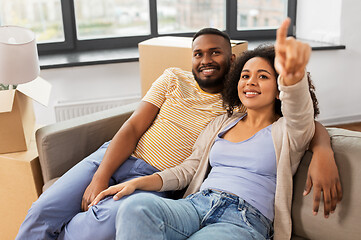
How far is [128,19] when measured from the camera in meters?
2.92

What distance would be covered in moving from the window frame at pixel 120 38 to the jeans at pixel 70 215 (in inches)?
60.5

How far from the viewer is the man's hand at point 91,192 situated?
1.38 meters

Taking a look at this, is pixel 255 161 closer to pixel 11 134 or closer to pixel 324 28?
pixel 11 134

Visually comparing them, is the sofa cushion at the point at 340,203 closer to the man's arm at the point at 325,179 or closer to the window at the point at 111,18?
the man's arm at the point at 325,179

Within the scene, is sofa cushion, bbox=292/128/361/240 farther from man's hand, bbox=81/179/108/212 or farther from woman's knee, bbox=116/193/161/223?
man's hand, bbox=81/179/108/212

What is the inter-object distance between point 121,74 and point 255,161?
1.55 metres

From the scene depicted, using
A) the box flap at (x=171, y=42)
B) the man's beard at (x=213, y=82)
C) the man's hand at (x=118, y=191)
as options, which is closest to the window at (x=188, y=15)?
the box flap at (x=171, y=42)

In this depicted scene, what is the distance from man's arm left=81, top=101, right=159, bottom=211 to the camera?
1.40 m

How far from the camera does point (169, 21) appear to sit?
A: 118 inches

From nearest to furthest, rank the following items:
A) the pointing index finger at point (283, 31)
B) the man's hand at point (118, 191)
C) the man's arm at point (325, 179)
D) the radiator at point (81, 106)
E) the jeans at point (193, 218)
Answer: the pointing index finger at point (283, 31), the jeans at point (193, 218), the man's arm at point (325, 179), the man's hand at point (118, 191), the radiator at point (81, 106)

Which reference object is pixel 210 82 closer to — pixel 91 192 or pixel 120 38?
pixel 91 192

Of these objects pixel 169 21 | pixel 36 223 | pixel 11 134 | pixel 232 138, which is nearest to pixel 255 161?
pixel 232 138

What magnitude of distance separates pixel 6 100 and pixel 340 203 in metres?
1.35

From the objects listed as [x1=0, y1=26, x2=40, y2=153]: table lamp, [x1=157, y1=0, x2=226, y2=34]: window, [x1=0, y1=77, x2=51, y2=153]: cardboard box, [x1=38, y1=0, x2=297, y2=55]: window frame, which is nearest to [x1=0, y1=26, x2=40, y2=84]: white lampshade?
[x1=0, y1=26, x2=40, y2=153]: table lamp
